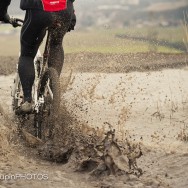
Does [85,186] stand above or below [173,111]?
above

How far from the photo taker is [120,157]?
3.78 metres

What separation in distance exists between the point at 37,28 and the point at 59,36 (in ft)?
1.25

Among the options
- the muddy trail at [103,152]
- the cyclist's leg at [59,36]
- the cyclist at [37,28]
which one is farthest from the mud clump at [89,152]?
the cyclist's leg at [59,36]

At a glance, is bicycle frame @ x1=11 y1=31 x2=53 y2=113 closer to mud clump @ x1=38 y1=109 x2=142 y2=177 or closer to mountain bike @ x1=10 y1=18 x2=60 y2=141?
mountain bike @ x1=10 y1=18 x2=60 y2=141

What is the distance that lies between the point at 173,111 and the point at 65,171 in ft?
9.94

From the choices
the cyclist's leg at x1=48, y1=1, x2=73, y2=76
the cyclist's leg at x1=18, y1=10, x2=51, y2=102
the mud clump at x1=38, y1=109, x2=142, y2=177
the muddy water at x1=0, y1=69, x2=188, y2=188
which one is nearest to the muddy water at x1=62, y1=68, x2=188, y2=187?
the muddy water at x1=0, y1=69, x2=188, y2=188

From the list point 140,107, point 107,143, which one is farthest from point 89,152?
Result: point 140,107

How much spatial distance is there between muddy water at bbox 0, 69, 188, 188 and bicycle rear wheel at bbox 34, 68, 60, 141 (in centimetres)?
32

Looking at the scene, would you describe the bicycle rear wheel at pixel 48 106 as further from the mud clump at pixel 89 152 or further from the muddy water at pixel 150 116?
the muddy water at pixel 150 116

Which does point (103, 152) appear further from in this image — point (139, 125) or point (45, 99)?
→ point (139, 125)

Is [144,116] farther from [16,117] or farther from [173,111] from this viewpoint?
[16,117]

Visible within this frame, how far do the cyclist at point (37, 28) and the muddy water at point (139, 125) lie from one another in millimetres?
531

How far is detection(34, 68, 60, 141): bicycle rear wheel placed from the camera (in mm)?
4727

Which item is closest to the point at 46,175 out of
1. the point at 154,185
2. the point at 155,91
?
the point at 154,185
